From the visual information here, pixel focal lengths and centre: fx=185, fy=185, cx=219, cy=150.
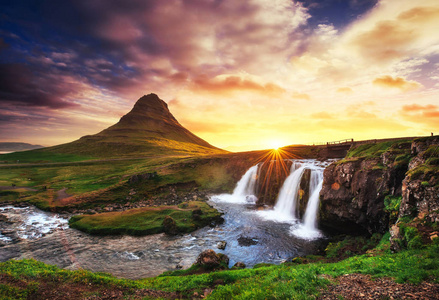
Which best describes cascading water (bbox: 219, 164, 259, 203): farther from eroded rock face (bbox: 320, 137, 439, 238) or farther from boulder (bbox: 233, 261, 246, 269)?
boulder (bbox: 233, 261, 246, 269)

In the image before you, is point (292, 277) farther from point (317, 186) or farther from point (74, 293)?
point (317, 186)

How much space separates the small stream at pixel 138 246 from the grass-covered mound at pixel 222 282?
6.71m

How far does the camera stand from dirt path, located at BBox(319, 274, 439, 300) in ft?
25.8

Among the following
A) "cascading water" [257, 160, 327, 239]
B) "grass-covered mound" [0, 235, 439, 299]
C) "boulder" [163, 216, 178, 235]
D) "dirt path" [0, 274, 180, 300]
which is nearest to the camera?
"grass-covered mound" [0, 235, 439, 299]

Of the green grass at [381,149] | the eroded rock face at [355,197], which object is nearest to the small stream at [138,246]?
the eroded rock face at [355,197]

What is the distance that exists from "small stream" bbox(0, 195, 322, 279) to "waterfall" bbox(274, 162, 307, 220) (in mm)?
5235

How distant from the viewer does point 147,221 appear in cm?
3120

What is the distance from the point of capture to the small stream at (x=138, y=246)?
20.6 metres

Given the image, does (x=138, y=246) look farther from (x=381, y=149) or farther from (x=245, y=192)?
(x=381, y=149)

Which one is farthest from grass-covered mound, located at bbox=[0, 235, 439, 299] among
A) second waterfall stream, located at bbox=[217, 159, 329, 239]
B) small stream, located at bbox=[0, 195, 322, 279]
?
second waterfall stream, located at bbox=[217, 159, 329, 239]

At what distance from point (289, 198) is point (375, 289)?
3081cm

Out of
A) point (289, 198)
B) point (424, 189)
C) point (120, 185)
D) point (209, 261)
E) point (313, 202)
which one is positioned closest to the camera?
point (424, 189)

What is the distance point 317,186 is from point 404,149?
45.3 ft

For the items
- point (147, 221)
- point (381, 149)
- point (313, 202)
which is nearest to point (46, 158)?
point (147, 221)
